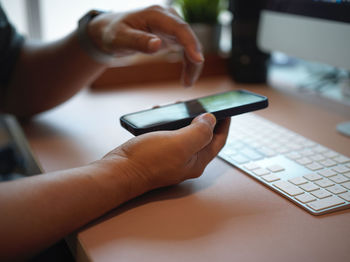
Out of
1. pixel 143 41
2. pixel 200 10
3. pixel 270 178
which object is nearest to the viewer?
pixel 270 178

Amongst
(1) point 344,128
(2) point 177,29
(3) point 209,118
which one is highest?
(2) point 177,29

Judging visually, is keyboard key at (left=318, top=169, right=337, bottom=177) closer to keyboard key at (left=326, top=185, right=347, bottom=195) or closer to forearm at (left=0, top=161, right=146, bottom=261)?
keyboard key at (left=326, top=185, right=347, bottom=195)

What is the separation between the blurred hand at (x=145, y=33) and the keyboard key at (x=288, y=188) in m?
0.26

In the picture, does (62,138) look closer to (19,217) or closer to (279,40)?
(19,217)

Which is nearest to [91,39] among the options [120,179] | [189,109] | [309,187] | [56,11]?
[189,109]

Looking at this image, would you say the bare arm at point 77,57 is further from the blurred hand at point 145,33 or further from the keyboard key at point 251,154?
the keyboard key at point 251,154

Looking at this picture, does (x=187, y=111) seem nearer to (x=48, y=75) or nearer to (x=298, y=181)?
(x=298, y=181)

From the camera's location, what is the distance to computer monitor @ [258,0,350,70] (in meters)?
0.70

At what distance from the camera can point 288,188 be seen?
1.59ft

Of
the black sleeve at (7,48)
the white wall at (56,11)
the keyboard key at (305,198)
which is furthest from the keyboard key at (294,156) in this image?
the white wall at (56,11)

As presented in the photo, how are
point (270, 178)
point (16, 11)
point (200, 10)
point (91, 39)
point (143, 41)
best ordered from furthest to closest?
point (16, 11) → point (200, 10) → point (91, 39) → point (143, 41) → point (270, 178)

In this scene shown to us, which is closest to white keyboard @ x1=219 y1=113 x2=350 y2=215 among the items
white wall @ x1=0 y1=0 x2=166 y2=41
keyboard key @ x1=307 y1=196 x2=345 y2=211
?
keyboard key @ x1=307 y1=196 x2=345 y2=211

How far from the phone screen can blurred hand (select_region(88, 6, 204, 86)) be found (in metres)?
0.10

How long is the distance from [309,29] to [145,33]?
0.37m
